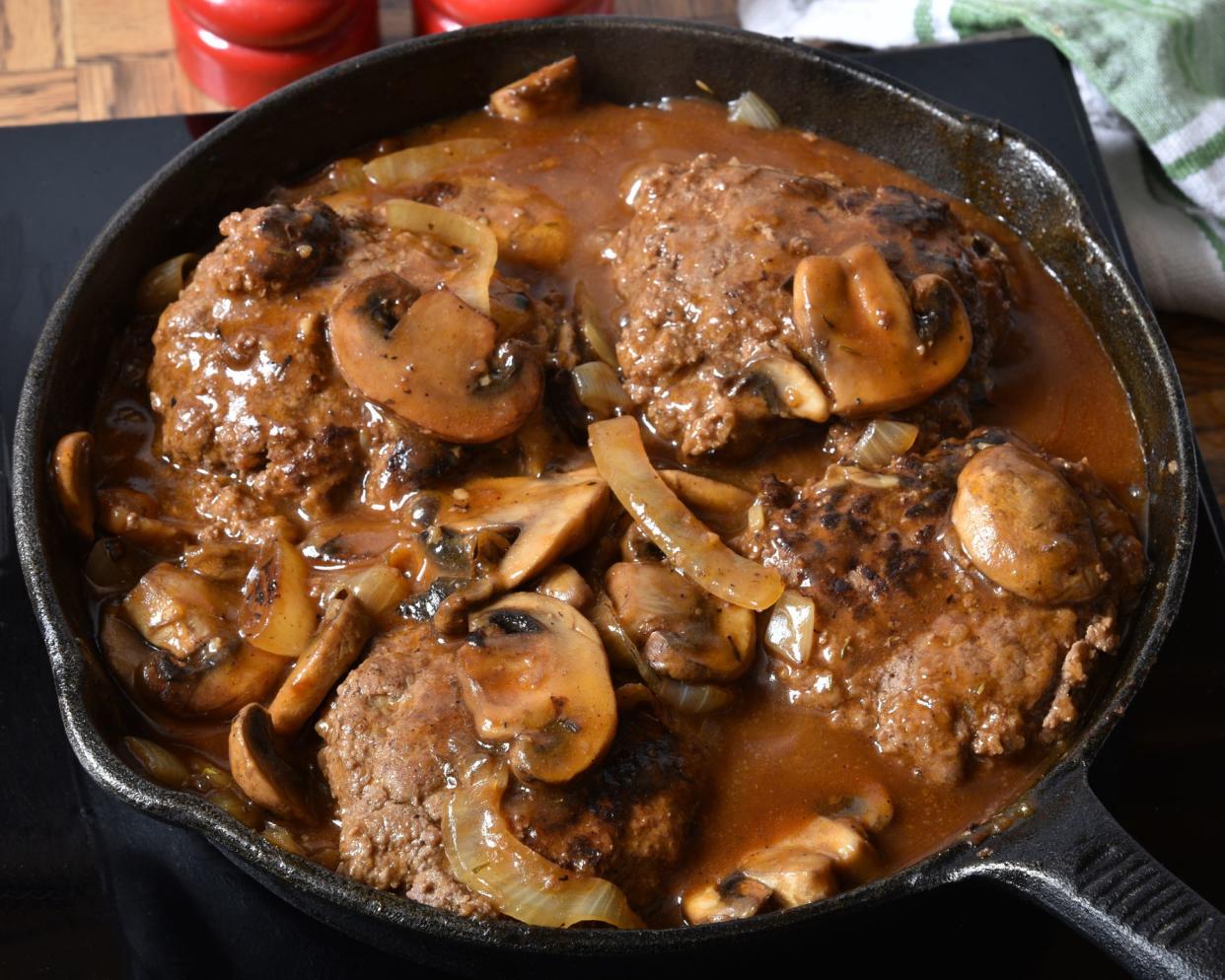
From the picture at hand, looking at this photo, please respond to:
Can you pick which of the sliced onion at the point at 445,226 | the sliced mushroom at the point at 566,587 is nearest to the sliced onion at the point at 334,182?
the sliced onion at the point at 445,226

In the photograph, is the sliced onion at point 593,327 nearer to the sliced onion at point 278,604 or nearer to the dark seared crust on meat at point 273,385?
the dark seared crust on meat at point 273,385

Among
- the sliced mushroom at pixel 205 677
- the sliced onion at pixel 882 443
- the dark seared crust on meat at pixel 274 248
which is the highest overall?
the dark seared crust on meat at pixel 274 248

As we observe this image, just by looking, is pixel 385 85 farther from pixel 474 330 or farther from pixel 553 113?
pixel 474 330

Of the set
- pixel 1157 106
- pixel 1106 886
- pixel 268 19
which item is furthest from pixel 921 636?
pixel 268 19

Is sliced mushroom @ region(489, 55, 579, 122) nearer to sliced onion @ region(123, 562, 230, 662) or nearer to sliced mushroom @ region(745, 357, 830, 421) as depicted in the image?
sliced mushroom @ region(745, 357, 830, 421)

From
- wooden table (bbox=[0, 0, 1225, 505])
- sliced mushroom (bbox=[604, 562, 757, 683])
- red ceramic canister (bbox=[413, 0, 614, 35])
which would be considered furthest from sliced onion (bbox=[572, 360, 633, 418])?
wooden table (bbox=[0, 0, 1225, 505])

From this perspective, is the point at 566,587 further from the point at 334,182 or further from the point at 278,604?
the point at 334,182

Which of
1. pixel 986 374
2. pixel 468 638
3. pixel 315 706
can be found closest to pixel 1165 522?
pixel 986 374
